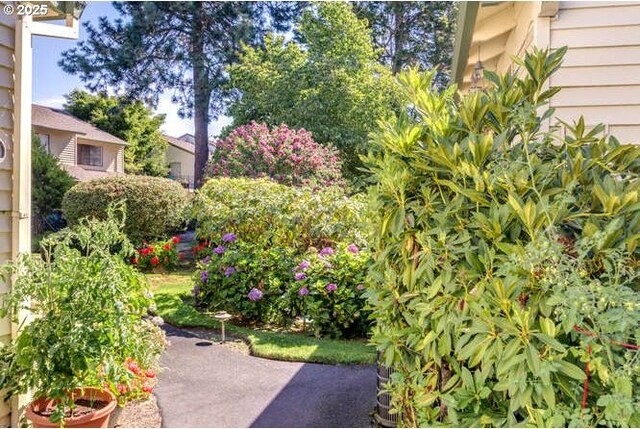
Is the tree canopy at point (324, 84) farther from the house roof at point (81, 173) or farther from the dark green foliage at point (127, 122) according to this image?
the dark green foliage at point (127, 122)

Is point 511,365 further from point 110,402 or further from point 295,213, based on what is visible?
point 295,213

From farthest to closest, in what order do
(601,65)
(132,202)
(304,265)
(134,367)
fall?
(132,202) → (304,265) → (134,367) → (601,65)

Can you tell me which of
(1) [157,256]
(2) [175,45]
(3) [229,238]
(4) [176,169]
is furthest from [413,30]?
(4) [176,169]

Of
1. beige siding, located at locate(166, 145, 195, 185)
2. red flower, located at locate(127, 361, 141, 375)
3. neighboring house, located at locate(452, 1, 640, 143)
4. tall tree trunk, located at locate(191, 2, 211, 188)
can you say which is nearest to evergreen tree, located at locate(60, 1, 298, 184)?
tall tree trunk, located at locate(191, 2, 211, 188)

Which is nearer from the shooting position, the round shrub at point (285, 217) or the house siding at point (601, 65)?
the house siding at point (601, 65)

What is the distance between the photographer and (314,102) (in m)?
13.9

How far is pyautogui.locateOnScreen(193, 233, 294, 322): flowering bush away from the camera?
251 inches

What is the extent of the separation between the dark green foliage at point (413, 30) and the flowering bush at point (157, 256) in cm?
1390

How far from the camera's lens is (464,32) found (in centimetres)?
447

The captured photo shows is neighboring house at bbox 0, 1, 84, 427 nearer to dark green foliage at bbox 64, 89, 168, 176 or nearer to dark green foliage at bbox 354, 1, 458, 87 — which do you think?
dark green foliage at bbox 64, 89, 168, 176

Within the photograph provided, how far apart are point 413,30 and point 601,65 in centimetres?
1998

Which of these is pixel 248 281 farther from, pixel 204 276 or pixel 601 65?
pixel 601 65

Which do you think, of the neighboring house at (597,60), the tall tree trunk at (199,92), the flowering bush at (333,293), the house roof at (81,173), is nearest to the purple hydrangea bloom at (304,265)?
the flowering bush at (333,293)

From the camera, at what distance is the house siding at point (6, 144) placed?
3.06 meters
